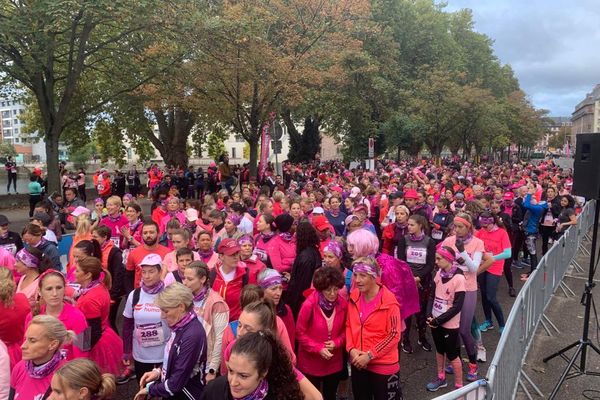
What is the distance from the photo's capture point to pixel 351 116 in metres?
28.3

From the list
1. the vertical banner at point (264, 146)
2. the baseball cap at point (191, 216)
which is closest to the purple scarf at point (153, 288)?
the baseball cap at point (191, 216)

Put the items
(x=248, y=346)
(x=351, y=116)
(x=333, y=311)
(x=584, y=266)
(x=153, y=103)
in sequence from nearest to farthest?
(x=248, y=346) → (x=333, y=311) → (x=584, y=266) → (x=153, y=103) → (x=351, y=116)

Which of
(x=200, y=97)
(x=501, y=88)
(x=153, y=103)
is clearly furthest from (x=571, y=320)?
(x=501, y=88)

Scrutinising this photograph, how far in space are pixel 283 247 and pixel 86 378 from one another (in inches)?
126

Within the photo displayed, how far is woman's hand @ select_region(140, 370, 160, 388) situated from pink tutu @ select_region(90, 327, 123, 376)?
1058 mm

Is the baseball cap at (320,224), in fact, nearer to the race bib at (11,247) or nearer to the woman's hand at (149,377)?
the woman's hand at (149,377)

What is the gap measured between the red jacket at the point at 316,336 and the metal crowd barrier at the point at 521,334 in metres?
1.14

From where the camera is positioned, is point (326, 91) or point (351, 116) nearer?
point (326, 91)

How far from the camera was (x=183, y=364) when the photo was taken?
9.91 feet

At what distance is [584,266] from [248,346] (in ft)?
35.0

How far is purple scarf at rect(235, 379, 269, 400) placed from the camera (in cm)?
234

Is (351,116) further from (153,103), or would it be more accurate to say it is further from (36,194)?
(36,194)

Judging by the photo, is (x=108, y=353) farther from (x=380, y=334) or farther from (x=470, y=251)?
(x=470, y=251)

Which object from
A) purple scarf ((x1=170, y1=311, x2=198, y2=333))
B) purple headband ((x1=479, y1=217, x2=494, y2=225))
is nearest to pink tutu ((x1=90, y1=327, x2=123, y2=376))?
purple scarf ((x1=170, y1=311, x2=198, y2=333))
